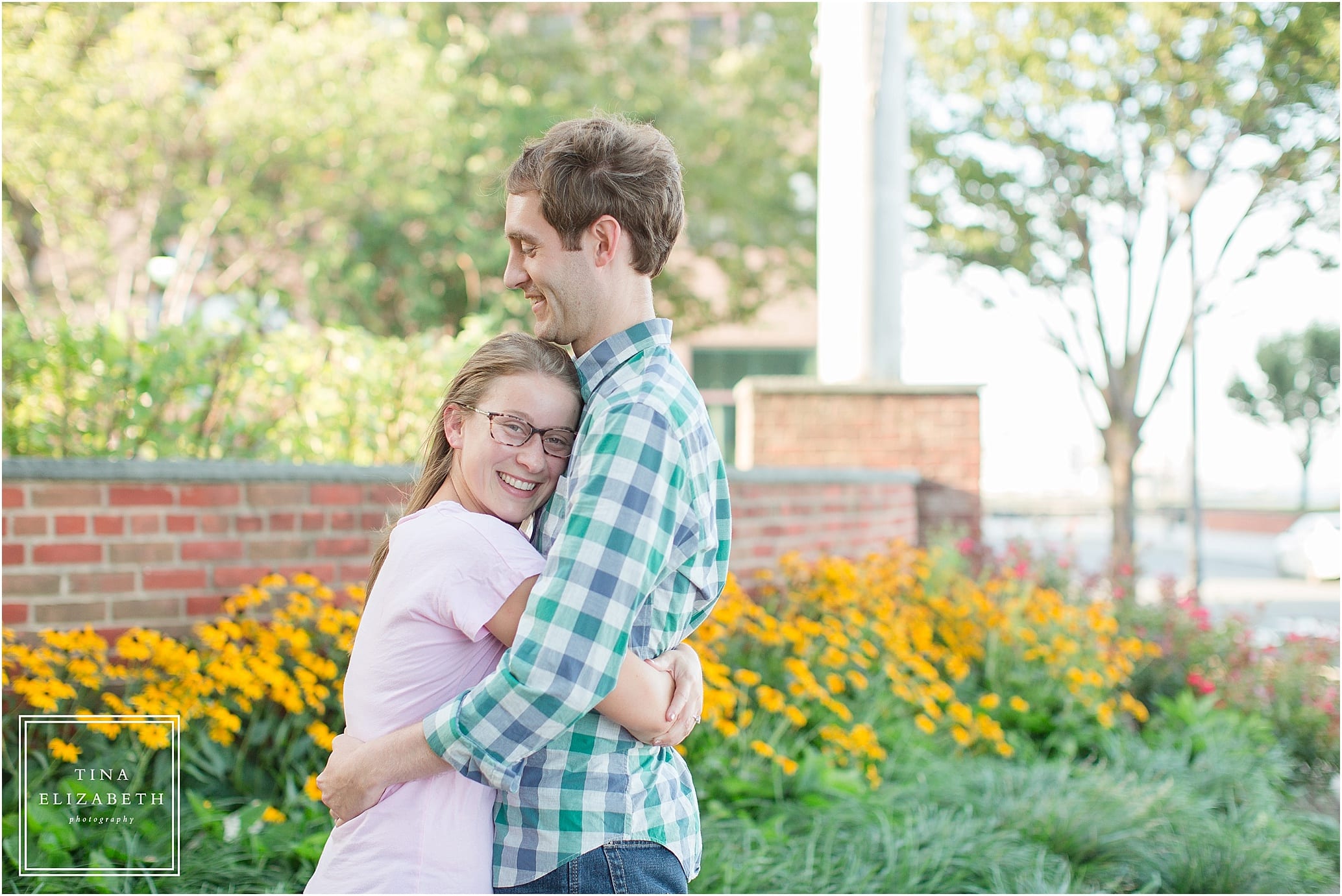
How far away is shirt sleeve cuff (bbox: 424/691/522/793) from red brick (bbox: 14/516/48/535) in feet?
8.72

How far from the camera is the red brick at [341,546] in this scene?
408cm

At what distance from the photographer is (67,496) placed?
357 cm

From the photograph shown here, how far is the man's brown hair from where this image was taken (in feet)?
5.45

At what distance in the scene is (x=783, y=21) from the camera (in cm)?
1514

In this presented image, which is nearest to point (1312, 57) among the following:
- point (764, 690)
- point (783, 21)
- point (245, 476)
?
point (783, 21)

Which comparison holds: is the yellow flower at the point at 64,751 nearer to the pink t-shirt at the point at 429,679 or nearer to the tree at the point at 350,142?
the pink t-shirt at the point at 429,679

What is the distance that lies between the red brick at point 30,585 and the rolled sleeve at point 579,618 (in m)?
2.63

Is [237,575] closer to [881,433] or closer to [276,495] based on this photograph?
[276,495]

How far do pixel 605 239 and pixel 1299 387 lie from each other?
35.4 meters

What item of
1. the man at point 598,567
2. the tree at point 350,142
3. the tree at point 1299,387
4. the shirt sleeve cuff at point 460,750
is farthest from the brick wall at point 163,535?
the tree at point 1299,387

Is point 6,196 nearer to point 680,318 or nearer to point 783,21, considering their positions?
point 680,318

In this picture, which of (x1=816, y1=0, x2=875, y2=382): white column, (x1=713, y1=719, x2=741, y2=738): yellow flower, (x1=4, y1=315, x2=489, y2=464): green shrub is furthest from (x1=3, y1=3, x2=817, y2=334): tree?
(x1=713, y1=719, x2=741, y2=738): yellow flower

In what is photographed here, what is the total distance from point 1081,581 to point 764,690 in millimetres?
4279

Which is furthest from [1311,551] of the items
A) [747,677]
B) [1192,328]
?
[747,677]
